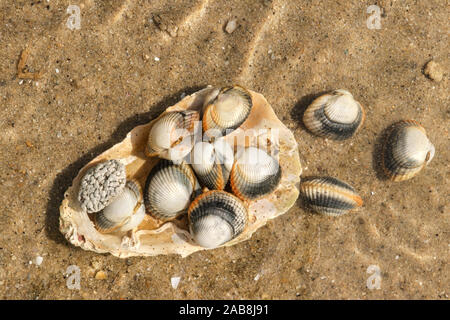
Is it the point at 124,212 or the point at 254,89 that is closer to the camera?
the point at 124,212

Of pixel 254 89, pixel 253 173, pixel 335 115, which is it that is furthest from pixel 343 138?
pixel 253 173

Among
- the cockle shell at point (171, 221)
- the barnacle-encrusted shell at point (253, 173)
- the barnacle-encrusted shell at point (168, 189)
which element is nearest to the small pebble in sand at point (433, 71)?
the cockle shell at point (171, 221)

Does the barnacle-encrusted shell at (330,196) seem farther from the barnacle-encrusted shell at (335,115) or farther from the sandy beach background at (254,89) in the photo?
the barnacle-encrusted shell at (335,115)

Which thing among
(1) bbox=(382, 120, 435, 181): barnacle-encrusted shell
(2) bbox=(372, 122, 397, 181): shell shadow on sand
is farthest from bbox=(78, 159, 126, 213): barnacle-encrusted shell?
(1) bbox=(382, 120, 435, 181): barnacle-encrusted shell

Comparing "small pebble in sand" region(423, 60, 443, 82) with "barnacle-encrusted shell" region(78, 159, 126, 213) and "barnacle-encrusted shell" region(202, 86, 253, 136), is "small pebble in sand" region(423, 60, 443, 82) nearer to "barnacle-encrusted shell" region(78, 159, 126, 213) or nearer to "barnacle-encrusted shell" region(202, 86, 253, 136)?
"barnacle-encrusted shell" region(202, 86, 253, 136)

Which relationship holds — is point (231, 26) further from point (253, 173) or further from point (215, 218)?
point (215, 218)

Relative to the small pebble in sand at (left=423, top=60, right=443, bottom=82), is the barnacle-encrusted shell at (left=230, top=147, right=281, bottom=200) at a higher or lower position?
higher
